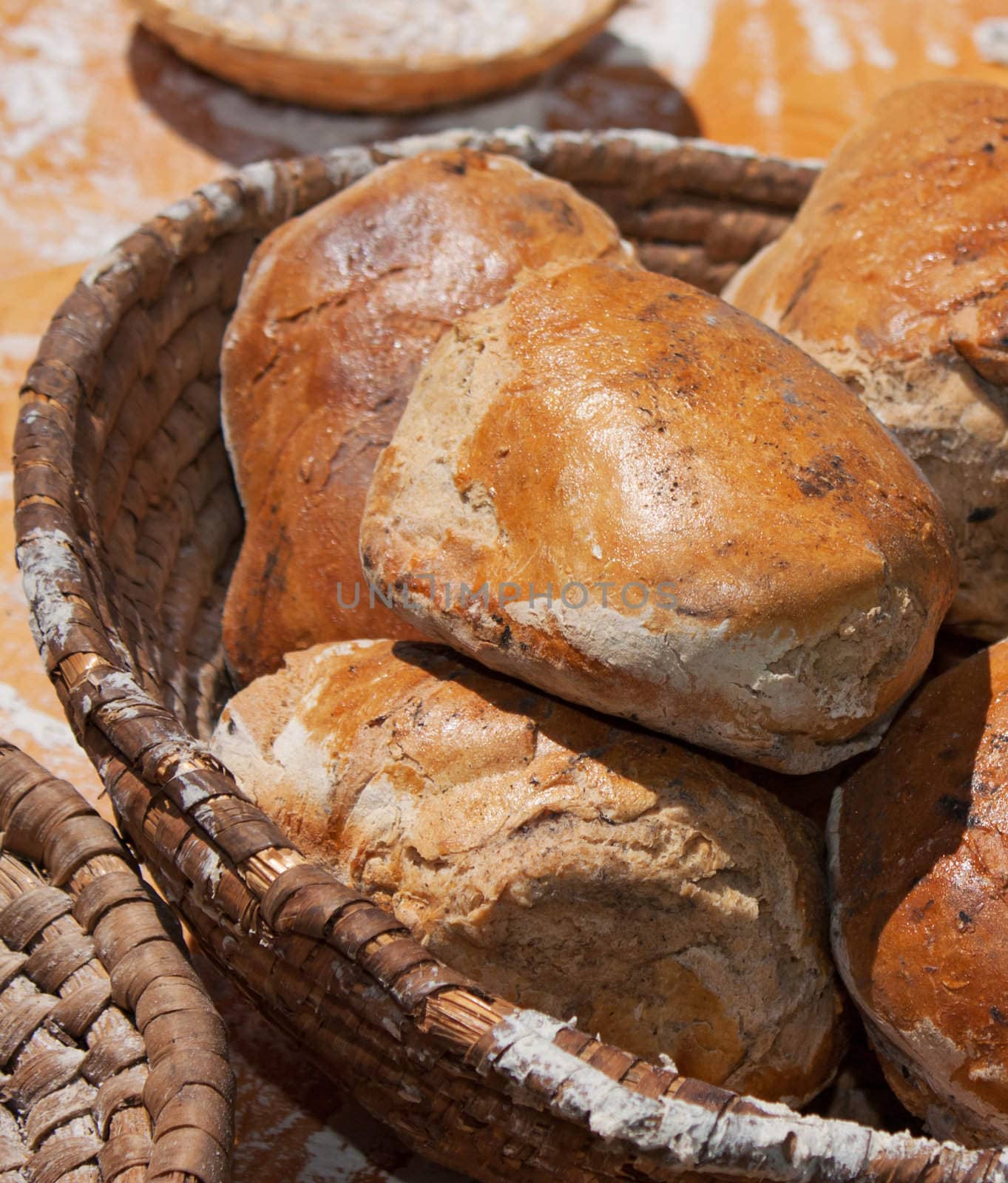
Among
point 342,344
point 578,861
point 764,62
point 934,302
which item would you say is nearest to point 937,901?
point 578,861

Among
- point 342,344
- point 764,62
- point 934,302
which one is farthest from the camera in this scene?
point 764,62

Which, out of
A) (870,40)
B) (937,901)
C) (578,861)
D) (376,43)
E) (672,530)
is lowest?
(937,901)

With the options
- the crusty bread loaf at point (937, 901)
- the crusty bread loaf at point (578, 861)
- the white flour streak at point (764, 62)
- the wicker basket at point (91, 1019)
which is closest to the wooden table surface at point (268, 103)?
the white flour streak at point (764, 62)

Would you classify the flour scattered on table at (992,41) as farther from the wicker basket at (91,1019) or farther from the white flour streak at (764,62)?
the wicker basket at (91,1019)

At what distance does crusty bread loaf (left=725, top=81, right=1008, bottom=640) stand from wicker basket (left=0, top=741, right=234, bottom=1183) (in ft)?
3.28

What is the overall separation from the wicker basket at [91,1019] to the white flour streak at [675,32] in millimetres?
2852

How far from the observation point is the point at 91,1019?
42.8 inches

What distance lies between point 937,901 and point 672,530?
0.46 metres

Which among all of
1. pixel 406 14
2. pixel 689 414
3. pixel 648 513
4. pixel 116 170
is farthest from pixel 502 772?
pixel 406 14

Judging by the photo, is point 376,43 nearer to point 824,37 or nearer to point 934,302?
point 824,37

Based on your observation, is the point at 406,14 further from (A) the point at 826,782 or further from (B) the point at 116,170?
(A) the point at 826,782

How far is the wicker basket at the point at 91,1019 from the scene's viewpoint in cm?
99

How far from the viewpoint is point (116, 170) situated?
2.88 m

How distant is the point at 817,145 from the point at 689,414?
2254 mm
